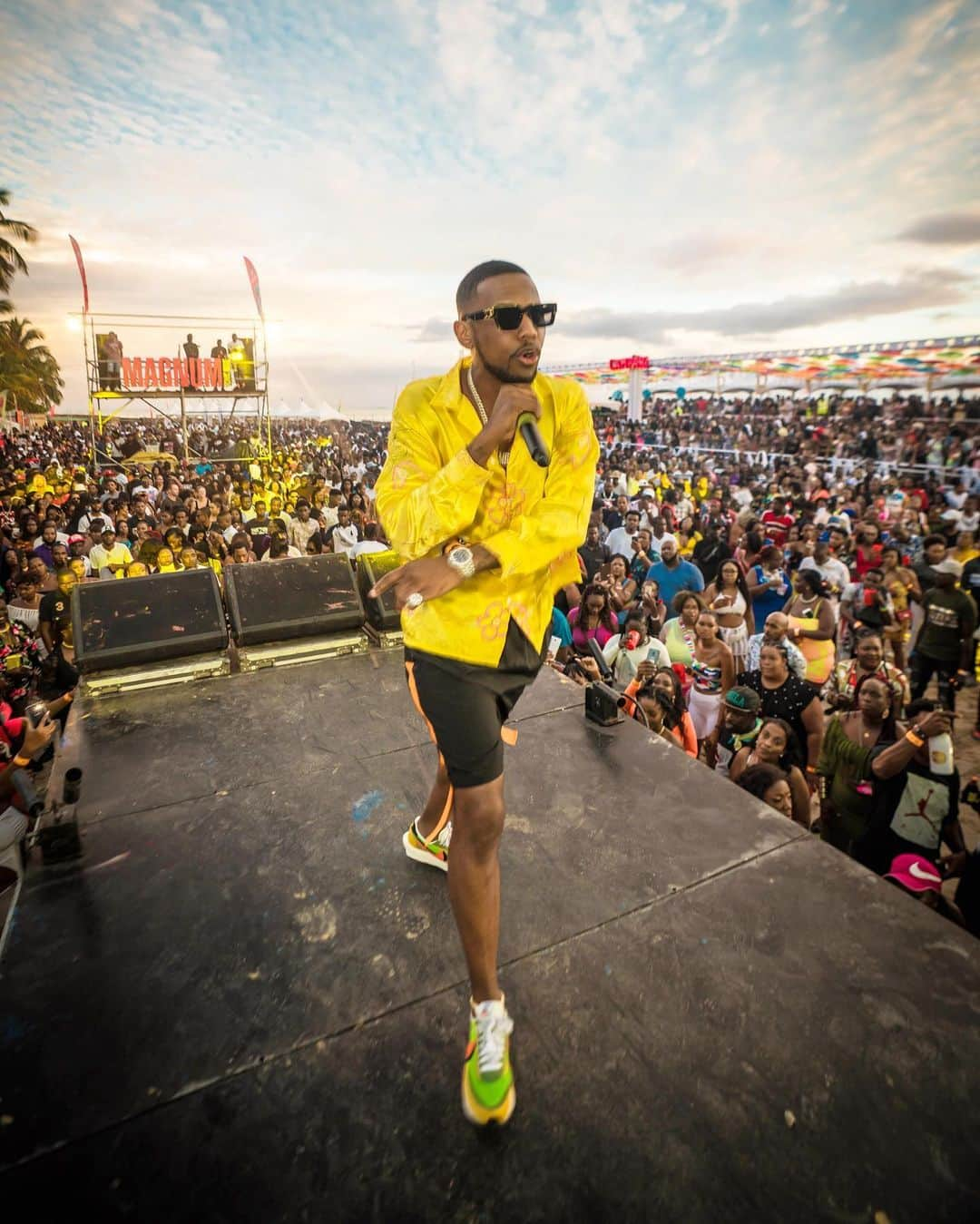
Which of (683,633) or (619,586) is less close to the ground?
(619,586)

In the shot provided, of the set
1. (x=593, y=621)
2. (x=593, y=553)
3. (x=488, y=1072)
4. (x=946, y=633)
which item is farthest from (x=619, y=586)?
(x=488, y=1072)

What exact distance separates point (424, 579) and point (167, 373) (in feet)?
61.6

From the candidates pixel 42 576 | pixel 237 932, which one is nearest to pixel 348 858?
pixel 237 932

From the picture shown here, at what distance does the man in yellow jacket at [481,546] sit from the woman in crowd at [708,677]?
3.77 m

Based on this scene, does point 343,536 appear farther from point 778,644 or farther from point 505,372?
point 505,372

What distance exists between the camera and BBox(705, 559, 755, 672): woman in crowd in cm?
600

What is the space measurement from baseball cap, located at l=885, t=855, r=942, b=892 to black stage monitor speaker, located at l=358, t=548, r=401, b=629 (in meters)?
3.23

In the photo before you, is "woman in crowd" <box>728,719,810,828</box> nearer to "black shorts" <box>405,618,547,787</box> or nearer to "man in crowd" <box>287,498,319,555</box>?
"black shorts" <box>405,618,547,787</box>

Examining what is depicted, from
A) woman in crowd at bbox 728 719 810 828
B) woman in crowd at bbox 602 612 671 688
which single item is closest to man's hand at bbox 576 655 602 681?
woman in crowd at bbox 602 612 671 688

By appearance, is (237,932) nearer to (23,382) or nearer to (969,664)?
(969,664)

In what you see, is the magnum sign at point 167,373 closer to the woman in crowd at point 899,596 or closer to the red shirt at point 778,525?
the red shirt at point 778,525

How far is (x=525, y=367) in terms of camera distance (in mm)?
1628

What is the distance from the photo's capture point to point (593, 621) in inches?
239

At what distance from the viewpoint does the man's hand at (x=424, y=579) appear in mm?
1523
